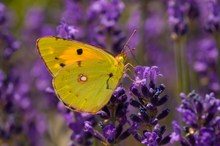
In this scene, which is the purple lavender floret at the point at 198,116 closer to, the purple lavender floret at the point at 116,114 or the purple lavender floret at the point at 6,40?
the purple lavender floret at the point at 116,114

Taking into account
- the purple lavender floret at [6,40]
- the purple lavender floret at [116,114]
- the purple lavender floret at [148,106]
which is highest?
the purple lavender floret at [148,106]

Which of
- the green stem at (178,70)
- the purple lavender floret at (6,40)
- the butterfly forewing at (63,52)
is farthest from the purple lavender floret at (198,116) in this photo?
the purple lavender floret at (6,40)

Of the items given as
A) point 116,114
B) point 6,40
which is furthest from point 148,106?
point 6,40

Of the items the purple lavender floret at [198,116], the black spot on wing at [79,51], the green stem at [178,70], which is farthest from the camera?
the green stem at [178,70]

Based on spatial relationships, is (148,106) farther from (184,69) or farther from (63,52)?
(184,69)

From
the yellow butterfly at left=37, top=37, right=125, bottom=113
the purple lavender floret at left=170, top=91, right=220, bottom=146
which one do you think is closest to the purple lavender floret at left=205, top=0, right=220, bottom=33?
the yellow butterfly at left=37, top=37, right=125, bottom=113

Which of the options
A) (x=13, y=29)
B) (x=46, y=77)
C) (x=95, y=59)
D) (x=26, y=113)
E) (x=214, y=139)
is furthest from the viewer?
(x=13, y=29)

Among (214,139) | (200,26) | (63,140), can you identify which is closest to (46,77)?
(63,140)

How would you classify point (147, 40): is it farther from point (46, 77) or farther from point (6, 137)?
point (6, 137)
